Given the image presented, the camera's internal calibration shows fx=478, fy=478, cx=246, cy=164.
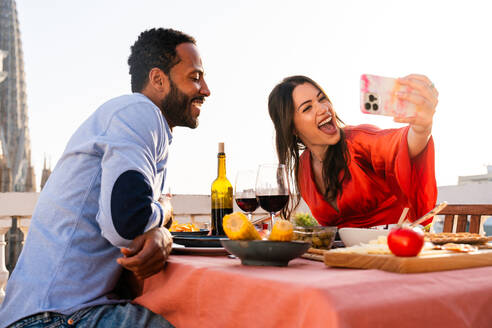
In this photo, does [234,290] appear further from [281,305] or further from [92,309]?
[92,309]

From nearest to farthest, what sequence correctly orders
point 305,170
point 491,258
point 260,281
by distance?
point 260,281
point 491,258
point 305,170

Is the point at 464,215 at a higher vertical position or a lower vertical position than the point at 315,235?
lower

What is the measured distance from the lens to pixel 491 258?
963 millimetres

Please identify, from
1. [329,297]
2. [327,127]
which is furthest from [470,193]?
[329,297]

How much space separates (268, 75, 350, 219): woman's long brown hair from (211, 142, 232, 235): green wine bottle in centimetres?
66

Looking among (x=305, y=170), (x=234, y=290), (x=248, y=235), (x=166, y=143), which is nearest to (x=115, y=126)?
(x=166, y=143)

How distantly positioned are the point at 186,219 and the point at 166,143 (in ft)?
12.7

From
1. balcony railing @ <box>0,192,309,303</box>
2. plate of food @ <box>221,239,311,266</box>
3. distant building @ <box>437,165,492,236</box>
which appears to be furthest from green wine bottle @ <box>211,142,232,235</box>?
distant building @ <box>437,165,492,236</box>

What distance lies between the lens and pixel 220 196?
6.22 ft

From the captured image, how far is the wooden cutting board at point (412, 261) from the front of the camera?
33.7 inches

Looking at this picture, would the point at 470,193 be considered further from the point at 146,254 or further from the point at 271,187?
the point at 146,254

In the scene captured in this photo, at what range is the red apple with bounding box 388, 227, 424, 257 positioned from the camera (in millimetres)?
902

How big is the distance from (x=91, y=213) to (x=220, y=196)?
72cm

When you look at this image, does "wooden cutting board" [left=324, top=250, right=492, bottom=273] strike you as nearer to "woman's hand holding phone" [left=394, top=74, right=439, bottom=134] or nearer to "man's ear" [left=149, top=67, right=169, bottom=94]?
"woman's hand holding phone" [left=394, top=74, right=439, bottom=134]
